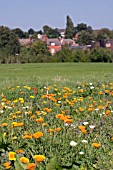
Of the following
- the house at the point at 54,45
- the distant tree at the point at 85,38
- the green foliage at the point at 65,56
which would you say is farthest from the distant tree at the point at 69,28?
the green foliage at the point at 65,56

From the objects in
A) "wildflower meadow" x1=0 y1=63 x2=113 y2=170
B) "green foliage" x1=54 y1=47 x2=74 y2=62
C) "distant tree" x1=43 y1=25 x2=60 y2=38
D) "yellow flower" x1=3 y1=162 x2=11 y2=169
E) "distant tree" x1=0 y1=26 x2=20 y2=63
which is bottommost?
"green foliage" x1=54 y1=47 x2=74 y2=62

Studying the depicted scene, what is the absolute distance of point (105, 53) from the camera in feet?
184

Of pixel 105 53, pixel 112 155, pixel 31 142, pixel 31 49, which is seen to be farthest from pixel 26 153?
pixel 31 49

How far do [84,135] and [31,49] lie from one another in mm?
59844

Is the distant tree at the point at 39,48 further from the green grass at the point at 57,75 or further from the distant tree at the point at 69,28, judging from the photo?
the distant tree at the point at 69,28

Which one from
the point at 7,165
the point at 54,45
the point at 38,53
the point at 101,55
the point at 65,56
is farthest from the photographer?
the point at 54,45

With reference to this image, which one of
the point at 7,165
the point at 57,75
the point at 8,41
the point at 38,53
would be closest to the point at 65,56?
the point at 38,53

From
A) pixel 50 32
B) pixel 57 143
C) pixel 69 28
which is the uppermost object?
pixel 69 28

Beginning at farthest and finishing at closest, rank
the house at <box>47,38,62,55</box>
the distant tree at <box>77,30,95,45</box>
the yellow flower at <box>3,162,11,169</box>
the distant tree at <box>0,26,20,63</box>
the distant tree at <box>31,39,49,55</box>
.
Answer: the house at <box>47,38,62,55</box> < the distant tree at <box>77,30,95,45</box> < the distant tree at <box>0,26,20,63</box> < the distant tree at <box>31,39,49,55</box> < the yellow flower at <box>3,162,11,169</box>

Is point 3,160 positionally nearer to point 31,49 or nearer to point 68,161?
point 68,161

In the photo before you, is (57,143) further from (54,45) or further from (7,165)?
(54,45)

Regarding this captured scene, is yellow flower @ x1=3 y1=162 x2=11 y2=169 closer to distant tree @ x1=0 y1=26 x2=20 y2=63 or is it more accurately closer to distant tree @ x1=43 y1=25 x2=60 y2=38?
distant tree @ x1=0 y1=26 x2=20 y2=63

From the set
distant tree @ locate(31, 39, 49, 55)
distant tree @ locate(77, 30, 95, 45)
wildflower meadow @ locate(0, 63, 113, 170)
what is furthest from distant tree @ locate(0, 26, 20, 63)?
wildflower meadow @ locate(0, 63, 113, 170)

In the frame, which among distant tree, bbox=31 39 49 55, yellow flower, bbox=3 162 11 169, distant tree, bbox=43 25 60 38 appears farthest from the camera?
distant tree, bbox=43 25 60 38
